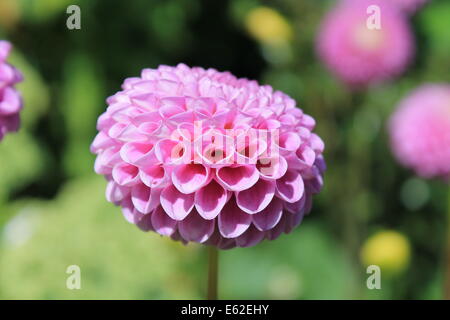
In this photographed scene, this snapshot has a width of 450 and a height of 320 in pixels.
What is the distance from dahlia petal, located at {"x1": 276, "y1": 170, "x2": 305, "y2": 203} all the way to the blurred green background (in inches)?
29.3

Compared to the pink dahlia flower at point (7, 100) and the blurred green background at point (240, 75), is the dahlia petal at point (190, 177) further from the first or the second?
the blurred green background at point (240, 75)

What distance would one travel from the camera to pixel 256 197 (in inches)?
27.2

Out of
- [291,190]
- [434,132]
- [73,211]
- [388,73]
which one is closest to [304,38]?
[388,73]

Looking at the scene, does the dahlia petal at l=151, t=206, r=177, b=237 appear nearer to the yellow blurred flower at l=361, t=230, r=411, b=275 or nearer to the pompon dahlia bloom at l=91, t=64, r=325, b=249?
the pompon dahlia bloom at l=91, t=64, r=325, b=249

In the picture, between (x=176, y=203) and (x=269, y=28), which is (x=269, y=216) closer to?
(x=176, y=203)


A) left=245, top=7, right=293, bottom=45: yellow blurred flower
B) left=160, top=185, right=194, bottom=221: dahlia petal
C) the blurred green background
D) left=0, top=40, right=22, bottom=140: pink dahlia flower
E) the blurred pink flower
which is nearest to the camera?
left=160, top=185, right=194, bottom=221: dahlia petal

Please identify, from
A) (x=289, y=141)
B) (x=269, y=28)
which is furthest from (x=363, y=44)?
(x=289, y=141)

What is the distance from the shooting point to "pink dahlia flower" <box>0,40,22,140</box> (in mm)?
830

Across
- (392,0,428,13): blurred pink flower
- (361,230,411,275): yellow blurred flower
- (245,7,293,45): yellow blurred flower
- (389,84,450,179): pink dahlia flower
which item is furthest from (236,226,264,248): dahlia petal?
(392,0,428,13): blurred pink flower

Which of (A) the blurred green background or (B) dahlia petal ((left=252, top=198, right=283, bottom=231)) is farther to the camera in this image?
(A) the blurred green background

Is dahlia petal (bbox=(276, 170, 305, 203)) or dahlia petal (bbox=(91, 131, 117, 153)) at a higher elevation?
dahlia petal (bbox=(91, 131, 117, 153))

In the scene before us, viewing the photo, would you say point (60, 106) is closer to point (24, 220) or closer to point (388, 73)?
point (24, 220)

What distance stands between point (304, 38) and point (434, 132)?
53 cm

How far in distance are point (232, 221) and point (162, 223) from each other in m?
0.07
